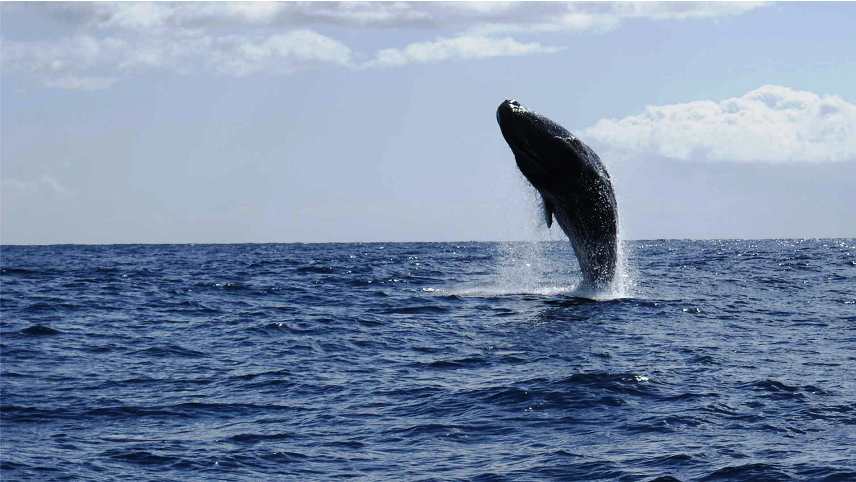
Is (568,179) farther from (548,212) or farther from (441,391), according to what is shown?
(441,391)

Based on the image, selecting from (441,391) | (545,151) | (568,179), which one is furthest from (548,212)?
(441,391)

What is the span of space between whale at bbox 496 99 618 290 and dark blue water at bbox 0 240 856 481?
4.98 feet

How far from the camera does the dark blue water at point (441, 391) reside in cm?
1062

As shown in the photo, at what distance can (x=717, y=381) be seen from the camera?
551 inches

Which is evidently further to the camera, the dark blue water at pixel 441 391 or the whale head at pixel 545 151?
the whale head at pixel 545 151

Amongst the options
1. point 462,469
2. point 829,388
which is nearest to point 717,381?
point 829,388

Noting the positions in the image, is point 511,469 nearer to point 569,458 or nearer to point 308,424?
point 569,458

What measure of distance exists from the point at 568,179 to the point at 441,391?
24.6ft

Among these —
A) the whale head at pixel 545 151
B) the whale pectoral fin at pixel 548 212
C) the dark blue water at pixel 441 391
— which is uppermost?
the whale head at pixel 545 151

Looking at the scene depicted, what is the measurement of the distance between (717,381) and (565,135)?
22.5ft

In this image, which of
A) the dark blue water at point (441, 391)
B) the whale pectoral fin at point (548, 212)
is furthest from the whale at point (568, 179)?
the dark blue water at point (441, 391)

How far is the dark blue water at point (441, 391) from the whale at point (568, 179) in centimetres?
152

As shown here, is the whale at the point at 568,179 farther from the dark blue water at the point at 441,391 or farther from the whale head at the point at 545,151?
the dark blue water at the point at 441,391

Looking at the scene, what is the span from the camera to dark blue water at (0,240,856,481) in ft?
34.9
